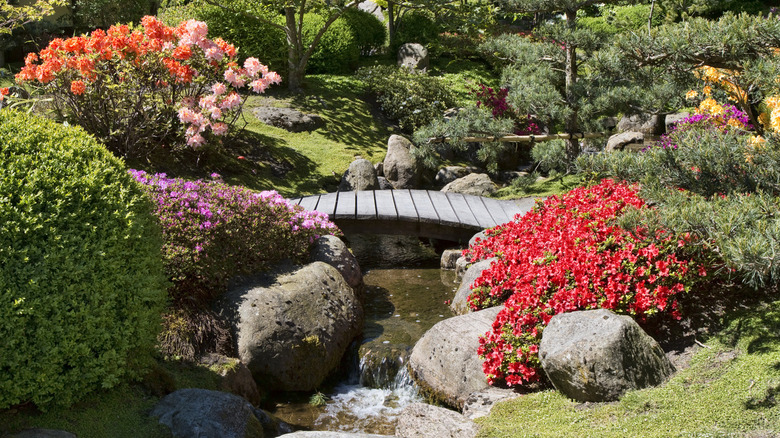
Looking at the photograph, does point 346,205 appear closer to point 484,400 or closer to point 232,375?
point 232,375

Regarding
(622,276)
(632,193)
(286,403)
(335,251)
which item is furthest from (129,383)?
(632,193)

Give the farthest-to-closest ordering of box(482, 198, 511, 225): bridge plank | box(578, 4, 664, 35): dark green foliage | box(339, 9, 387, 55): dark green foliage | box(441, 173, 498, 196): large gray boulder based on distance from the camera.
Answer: box(578, 4, 664, 35): dark green foliage → box(339, 9, 387, 55): dark green foliage → box(441, 173, 498, 196): large gray boulder → box(482, 198, 511, 225): bridge plank

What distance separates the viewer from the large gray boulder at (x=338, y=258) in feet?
23.9

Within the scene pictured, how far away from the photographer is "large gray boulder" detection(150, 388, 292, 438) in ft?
14.0

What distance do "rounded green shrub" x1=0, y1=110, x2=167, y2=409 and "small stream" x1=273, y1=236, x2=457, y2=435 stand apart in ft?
6.04

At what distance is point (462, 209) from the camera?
9766mm

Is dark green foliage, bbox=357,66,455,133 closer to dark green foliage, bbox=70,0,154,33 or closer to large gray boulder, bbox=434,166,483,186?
large gray boulder, bbox=434,166,483,186

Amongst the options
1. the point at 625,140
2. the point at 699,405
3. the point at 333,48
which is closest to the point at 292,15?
the point at 333,48

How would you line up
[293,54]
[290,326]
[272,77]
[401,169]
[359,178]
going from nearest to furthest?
[290,326]
[272,77]
[359,178]
[401,169]
[293,54]

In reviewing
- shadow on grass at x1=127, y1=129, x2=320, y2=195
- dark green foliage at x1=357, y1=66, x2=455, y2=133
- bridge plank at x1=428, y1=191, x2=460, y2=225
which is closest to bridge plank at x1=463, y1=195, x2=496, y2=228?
bridge plank at x1=428, y1=191, x2=460, y2=225

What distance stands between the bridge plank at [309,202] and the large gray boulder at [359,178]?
1.44 metres

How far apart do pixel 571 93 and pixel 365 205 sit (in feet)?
11.7

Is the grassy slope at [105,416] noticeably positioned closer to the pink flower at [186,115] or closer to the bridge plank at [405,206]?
the bridge plank at [405,206]

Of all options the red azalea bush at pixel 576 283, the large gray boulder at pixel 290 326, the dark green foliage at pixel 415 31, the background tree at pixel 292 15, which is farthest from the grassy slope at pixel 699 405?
the dark green foliage at pixel 415 31
